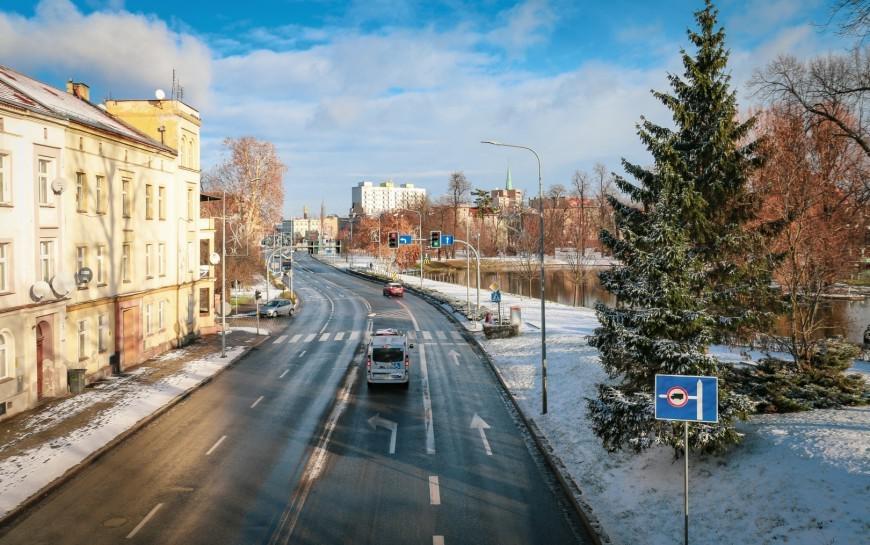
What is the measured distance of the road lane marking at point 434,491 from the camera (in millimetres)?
14500

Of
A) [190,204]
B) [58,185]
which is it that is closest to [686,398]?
[58,185]

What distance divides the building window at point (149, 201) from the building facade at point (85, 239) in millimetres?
53

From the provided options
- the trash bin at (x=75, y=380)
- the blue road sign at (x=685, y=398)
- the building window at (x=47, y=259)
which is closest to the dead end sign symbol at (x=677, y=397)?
the blue road sign at (x=685, y=398)

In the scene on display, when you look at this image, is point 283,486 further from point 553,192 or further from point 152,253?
point 553,192

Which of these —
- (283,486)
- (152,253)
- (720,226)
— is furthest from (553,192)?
(283,486)

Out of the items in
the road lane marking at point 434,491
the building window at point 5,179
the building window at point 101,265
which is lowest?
the road lane marking at point 434,491

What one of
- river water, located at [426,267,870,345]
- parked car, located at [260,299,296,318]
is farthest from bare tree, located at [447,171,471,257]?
parked car, located at [260,299,296,318]

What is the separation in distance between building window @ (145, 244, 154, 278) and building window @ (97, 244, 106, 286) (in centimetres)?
452

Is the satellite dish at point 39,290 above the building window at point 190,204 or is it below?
below

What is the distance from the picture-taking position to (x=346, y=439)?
63.2 feet

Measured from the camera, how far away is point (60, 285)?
23375 mm

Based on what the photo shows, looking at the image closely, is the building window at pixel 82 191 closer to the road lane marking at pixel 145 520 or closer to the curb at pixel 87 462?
the curb at pixel 87 462

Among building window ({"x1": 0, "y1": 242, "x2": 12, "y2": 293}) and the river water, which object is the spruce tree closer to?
the river water

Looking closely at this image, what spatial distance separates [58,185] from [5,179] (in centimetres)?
218
